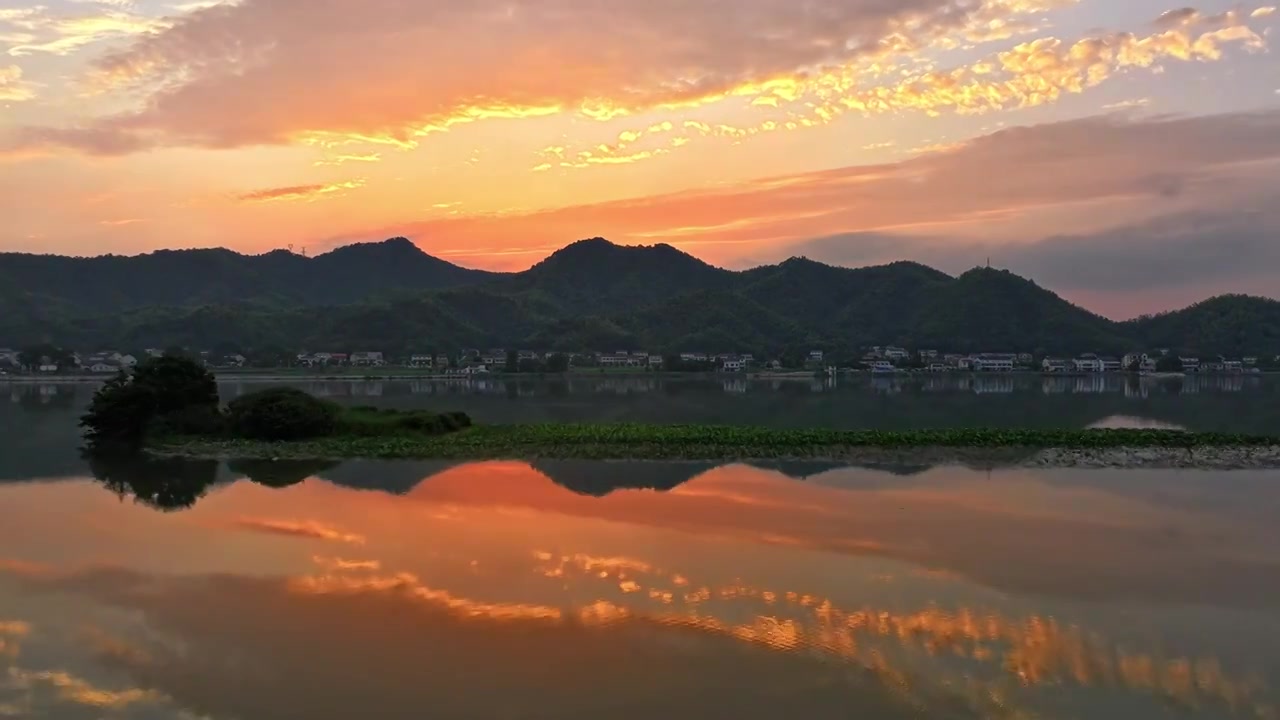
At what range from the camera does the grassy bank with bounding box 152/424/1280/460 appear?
25.8 metres

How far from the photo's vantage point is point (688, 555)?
13719 mm

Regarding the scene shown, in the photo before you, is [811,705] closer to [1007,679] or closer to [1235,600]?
[1007,679]

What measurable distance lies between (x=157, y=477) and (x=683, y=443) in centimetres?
1416

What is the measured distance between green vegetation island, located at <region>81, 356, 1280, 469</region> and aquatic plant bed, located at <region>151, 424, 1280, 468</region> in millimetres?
33

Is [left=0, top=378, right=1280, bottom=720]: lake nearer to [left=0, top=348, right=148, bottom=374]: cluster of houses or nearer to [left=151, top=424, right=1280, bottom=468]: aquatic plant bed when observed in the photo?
[left=151, top=424, right=1280, bottom=468]: aquatic plant bed

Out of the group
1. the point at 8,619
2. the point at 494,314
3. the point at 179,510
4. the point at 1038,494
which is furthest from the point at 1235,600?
the point at 494,314

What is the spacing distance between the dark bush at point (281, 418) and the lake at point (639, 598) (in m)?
5.90

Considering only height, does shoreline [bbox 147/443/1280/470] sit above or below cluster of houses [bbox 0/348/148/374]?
below

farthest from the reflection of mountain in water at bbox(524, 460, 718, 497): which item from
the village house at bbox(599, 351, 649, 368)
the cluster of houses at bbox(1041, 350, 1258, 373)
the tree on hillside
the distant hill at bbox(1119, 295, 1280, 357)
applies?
the distant hill at bbox(1119, 295, 1280, 357)

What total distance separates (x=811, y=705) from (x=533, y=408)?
38737mm

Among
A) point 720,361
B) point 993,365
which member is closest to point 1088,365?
point 993,365

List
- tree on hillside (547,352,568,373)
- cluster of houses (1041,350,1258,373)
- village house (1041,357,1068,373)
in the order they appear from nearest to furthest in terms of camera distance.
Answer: tree on hillside (547,352,568,373) → village house (1041,357,1068,373) → cluster of houses (1041,350,1258,373)

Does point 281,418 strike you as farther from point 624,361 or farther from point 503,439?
point 624,361

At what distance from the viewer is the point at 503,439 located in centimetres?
2786
